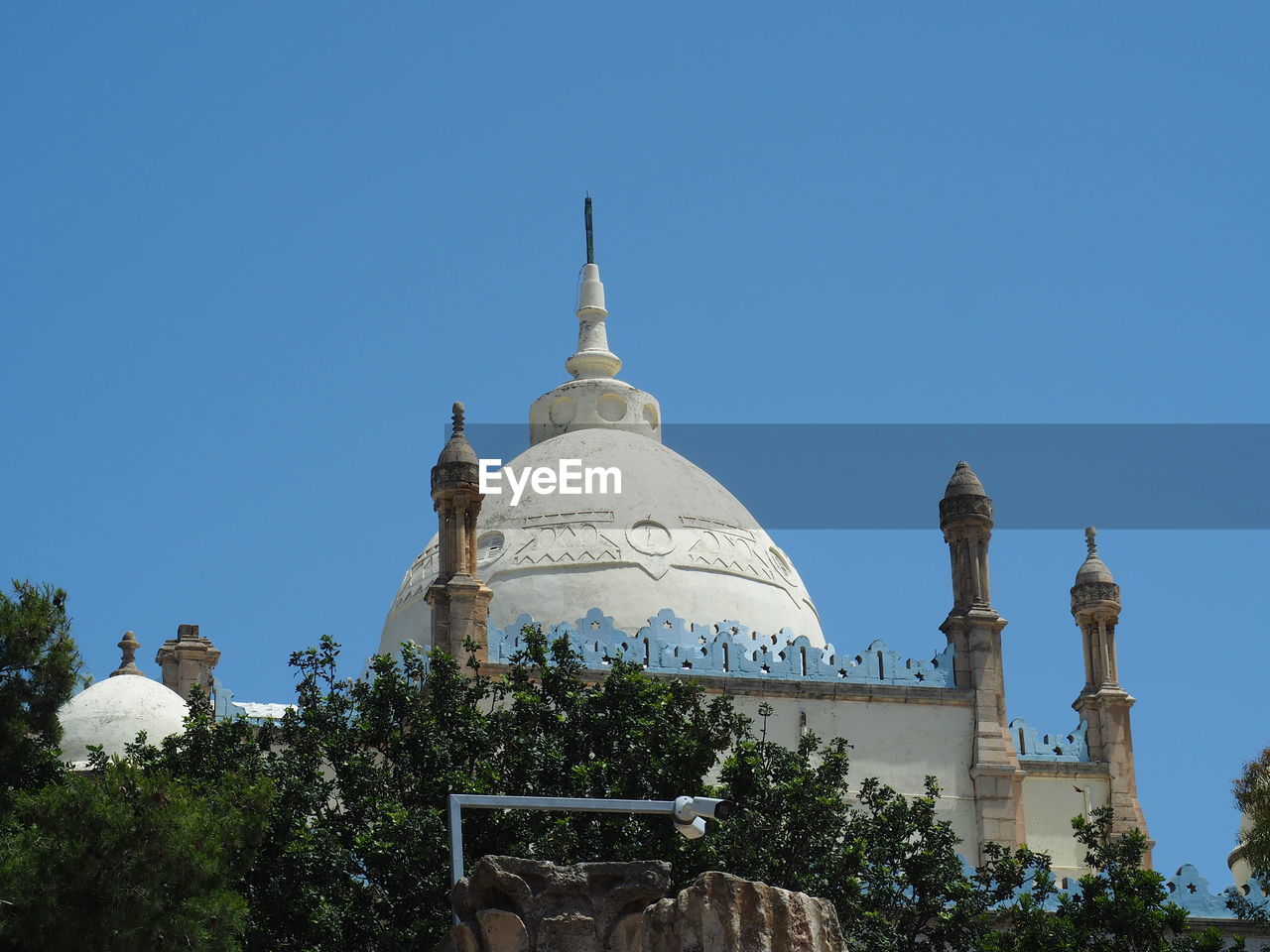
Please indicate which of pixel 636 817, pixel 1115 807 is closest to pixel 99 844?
pixel 636 817

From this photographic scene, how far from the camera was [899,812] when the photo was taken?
25422 millimetres

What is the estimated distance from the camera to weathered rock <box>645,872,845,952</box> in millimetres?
16203

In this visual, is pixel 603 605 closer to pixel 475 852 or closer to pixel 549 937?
pixel 475 852

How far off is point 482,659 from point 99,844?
31.8 feet

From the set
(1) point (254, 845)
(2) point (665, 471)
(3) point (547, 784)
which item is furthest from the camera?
(2) point (665, 471)

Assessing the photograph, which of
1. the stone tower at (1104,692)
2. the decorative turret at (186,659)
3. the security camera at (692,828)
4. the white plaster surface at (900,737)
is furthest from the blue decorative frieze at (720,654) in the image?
the security camera at (692,828)

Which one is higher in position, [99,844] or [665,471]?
[665,471]

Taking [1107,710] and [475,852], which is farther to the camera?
[1107,710]

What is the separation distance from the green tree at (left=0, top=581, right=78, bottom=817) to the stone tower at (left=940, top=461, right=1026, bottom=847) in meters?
12.4

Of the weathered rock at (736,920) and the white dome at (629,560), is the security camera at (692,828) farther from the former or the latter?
the white dome at (629,560)

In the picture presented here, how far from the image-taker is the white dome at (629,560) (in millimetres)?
33344

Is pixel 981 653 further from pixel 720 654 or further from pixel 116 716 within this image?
pixel 116 716

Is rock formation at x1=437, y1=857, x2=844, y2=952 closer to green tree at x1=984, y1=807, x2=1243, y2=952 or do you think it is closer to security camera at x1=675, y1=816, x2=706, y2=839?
security camera at x1=675, y1=816, x2=706, y2=839

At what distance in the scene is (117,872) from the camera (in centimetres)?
2109
